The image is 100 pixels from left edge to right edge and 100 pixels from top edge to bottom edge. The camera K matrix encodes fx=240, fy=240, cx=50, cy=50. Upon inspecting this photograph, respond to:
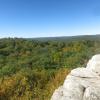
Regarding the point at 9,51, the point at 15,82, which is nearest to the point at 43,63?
the point at 15,82

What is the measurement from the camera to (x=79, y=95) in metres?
9.28

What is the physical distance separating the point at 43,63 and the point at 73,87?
61.6ft

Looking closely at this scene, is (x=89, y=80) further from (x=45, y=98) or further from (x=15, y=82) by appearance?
(x=15, y=82)

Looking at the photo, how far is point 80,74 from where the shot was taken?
34.6 feet

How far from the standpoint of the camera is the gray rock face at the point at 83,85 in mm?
9031

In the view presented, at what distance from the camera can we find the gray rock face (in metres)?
9.03

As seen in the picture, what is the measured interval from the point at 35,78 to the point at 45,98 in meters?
4.97

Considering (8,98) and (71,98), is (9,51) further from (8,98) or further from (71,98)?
(71,98)

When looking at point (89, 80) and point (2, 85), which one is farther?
point (2, 85)

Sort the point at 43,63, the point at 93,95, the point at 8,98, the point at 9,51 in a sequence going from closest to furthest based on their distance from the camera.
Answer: the point at 93,95, the point at 8,98, the point at 43,63, the point at 9,51

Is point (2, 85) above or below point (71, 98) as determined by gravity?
below

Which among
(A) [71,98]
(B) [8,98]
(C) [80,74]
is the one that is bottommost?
(B) [8,98]

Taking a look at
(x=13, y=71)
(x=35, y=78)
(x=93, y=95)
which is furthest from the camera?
(x=13, y=71)

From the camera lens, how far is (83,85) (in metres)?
9.66
